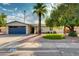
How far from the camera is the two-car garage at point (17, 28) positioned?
2.33 metres

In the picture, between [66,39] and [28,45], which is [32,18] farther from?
[66,39]

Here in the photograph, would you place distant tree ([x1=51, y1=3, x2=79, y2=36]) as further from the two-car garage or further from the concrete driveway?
the concrete driveway

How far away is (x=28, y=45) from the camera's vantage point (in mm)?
2307

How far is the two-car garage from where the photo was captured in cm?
233

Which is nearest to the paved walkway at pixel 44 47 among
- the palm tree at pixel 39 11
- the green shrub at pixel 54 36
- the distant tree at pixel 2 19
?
the green shrub at pixel 54 36

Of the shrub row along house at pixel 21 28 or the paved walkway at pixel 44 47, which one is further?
the shrub row along house at pixel 21 28

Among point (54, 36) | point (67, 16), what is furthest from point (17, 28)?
point (67, 16)

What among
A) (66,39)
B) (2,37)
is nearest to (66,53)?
(66,39)

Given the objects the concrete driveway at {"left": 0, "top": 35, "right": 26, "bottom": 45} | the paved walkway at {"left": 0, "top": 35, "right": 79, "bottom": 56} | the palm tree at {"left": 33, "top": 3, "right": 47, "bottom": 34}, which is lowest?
the paved walkway at {"left": 0, "top": 35, "right": 79, "bottom": 56}

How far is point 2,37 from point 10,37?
11cm

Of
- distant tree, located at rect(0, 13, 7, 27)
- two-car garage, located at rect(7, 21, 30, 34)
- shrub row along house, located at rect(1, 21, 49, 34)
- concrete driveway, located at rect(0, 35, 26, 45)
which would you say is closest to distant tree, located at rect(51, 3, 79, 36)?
shrub row along house, located at rect(1, 21, 49, 34)

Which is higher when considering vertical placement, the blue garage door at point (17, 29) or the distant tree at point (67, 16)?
the distant tree at point (67, 16)

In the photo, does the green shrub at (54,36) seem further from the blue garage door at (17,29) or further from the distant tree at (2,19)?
the distant tree at (2,19)

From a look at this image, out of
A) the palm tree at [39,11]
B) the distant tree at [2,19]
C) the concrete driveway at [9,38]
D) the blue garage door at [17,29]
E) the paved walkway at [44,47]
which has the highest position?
the palm tree at [39,11]
